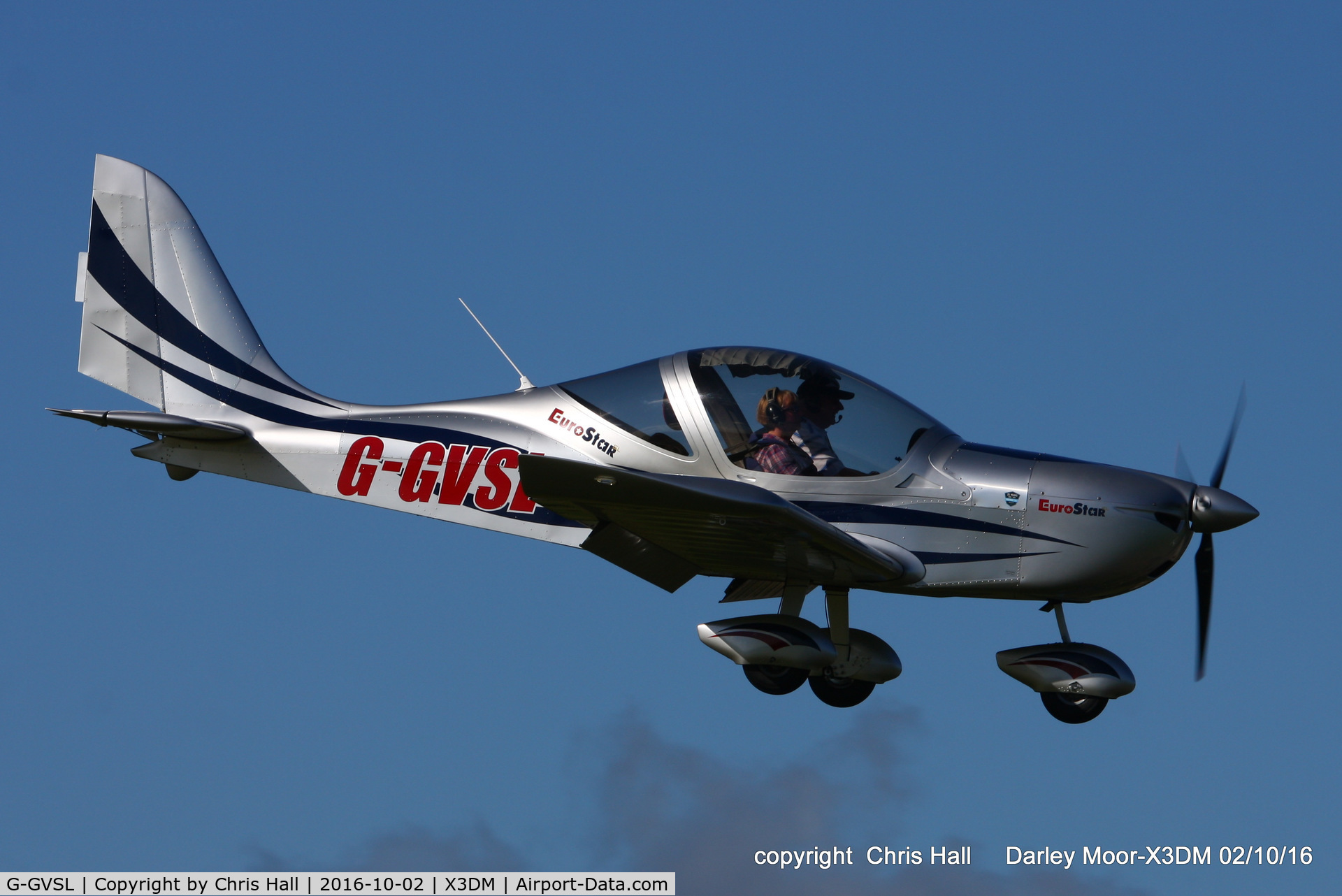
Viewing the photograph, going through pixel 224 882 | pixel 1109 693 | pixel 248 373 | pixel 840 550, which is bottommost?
pixel 224 882

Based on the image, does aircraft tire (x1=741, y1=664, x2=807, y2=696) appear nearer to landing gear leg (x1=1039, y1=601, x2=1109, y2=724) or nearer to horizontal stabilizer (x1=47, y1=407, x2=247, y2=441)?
landing gear leg (x1=1039, y1=601, x2=1109, y2=724)

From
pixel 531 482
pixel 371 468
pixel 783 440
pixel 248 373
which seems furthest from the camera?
pixel 248 373

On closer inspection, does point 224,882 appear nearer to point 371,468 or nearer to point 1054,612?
point 371,468

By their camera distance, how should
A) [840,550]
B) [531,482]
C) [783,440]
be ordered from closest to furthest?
1. [531,482]
2. [840,550]
3. [783,440]

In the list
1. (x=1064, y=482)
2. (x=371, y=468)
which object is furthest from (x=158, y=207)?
(x=1064, y=482)

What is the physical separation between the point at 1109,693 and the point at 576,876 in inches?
178

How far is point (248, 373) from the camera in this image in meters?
14.5

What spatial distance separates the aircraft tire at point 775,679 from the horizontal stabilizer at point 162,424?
17.0ft

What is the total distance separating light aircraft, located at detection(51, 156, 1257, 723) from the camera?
11.6 metres

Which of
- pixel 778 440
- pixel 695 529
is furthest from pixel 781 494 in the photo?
pixel 695 529

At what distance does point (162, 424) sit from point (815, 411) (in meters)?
5.83

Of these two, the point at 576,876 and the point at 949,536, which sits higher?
the point at 949,536

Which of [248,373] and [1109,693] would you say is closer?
[1109,693]

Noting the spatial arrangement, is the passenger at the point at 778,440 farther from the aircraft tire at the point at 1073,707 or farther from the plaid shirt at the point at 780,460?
the aircraft tire at the point at 1073,707
